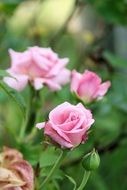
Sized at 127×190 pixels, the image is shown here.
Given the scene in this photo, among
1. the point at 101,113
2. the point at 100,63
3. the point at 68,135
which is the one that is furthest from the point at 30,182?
the point at 100,63

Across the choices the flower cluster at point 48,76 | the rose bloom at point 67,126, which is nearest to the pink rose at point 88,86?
the flower cluster at point 48,76

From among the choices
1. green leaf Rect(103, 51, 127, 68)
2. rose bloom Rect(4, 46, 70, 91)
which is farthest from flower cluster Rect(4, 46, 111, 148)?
green leaf Rect(103, 51, 127, 68)

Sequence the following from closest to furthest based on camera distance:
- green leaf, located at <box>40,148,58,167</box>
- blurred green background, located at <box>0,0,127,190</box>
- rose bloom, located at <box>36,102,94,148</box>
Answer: rose bloom, located at <box>36,102,94,148</box>
green leaf, located at <box>40,148,58,167</box>
blurred green background, located at <box>0,0,127,190</box>

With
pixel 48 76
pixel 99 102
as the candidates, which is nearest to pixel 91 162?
pixel 48 76

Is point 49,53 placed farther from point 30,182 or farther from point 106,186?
point 106,186

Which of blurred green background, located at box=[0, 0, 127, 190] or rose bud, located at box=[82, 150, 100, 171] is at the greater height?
rose bud, located at box=[82, 150, 100, 171]

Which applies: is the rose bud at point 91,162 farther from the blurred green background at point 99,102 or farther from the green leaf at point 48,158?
the blurred green background at point 99,102

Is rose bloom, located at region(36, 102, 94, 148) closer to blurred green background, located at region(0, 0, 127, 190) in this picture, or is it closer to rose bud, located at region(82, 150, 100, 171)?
rose bud, located at region(82, 150, 100, 171)
